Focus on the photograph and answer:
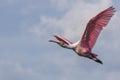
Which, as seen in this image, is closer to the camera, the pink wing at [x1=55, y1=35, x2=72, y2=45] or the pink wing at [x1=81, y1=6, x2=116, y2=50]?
the pink wing at [x1=81, y1=6, x2=116, y2=50]

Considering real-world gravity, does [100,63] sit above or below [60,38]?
below

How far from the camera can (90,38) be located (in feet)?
70.5

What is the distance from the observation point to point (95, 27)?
2095cm

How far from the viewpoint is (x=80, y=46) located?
855 inches

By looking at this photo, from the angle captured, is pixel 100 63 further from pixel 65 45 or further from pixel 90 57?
pixel 65 45

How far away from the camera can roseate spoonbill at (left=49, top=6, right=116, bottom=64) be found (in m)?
20.3

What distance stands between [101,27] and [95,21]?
432mm

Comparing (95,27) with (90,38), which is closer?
(95,27)

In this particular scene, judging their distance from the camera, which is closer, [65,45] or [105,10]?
[105,10]

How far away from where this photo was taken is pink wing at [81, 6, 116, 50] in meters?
19.9

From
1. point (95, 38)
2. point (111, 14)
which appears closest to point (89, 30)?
point (95, 38)

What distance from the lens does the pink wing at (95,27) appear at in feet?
65.1

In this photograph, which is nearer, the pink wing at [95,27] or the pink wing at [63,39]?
the pink wing at [95,27]

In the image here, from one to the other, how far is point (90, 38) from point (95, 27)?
78cm
